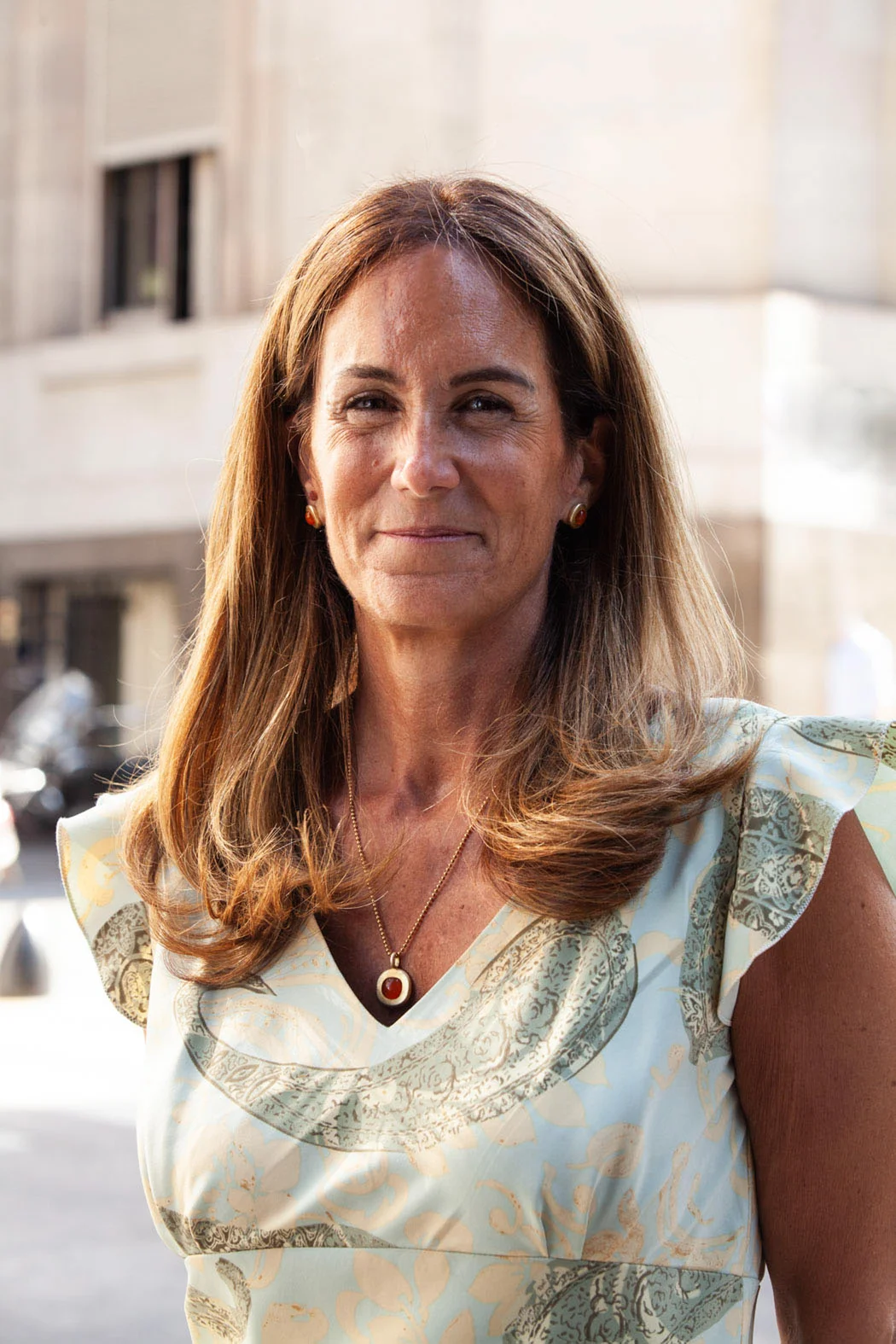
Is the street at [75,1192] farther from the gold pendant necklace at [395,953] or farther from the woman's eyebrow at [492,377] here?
the woman's eyebrow at [492,377]

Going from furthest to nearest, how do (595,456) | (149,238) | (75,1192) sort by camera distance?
(149,238) < (75,1192) < (595,456)

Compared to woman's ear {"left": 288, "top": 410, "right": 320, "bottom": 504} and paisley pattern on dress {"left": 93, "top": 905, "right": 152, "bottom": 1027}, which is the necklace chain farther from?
woman's ear {"left": 288, "top": 410, "right": 320, "bottom": 504}

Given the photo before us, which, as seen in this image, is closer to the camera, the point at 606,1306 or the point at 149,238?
the point at 606,1306

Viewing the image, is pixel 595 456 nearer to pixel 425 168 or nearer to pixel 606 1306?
pixel 606 1306

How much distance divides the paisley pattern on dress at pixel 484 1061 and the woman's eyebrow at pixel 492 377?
1.86 feet

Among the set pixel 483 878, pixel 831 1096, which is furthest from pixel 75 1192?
pixel 831 1096

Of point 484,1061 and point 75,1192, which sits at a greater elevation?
point 484,1061

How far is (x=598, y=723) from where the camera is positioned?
195 cm

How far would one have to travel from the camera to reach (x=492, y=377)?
1.90m

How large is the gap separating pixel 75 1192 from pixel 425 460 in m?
3.96

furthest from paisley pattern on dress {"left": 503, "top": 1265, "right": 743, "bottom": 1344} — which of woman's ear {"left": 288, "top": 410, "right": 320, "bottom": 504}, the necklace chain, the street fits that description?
the street

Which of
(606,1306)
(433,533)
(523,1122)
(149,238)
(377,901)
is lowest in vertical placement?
(606,1306)

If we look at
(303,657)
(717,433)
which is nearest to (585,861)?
(303,657)

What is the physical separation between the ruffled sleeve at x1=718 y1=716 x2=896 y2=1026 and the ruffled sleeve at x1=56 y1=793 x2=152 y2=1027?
74cm
